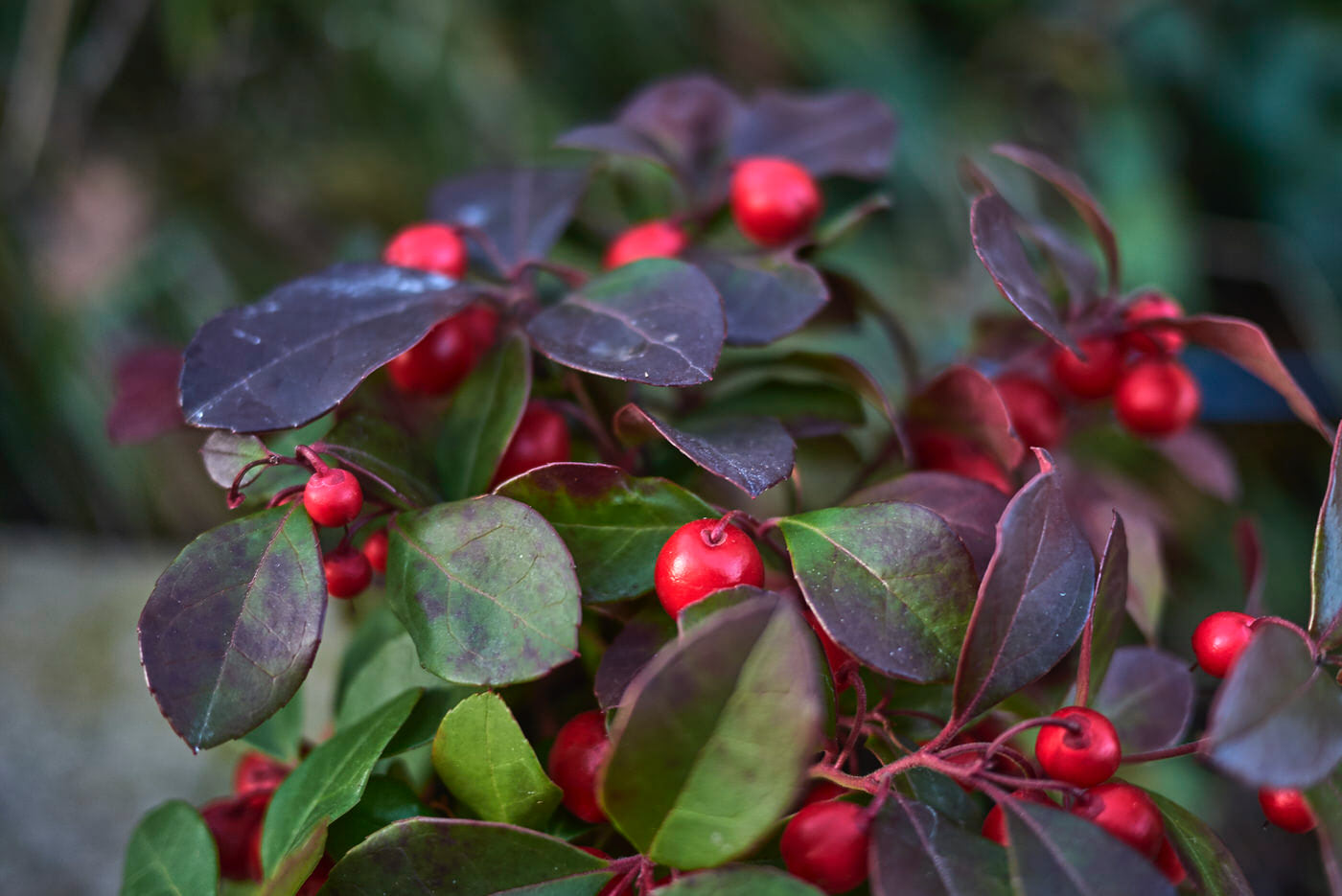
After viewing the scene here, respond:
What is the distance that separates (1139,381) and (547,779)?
0.43 m

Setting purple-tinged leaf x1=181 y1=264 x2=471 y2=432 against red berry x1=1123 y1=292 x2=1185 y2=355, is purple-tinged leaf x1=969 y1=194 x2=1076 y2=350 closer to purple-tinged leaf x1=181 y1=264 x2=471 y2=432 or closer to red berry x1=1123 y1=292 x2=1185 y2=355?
red berry x1=1123 y1=292 x2=1185 y2=355

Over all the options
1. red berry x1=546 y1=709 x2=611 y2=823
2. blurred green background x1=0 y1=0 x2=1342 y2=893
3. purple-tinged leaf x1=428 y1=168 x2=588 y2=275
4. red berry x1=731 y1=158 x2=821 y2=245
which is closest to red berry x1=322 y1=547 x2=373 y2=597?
red berry x1=546 y1=709 x2=611 y2=823

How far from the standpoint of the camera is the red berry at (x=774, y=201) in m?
0.57

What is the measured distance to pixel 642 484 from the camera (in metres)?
0.40

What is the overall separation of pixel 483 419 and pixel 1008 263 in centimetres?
28

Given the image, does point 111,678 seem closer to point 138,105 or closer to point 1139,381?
point 138,105

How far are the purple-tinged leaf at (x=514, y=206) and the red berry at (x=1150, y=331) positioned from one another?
359 millimetres

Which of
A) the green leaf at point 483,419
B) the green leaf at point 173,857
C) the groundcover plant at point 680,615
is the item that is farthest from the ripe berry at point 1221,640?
the green leaf at point 173,857

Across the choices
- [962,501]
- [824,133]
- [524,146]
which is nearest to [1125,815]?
[962,501]

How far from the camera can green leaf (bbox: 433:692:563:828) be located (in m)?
0.36

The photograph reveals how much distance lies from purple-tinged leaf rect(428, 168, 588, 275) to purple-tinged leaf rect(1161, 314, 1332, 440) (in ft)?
1.23

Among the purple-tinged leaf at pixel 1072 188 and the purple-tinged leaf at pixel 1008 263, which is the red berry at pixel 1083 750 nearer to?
the purple-tinged leaf at pixel 1008 263

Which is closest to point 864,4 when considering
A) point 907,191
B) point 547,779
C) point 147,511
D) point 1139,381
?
point 907,191

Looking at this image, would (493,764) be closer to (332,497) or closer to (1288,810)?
(332,497)
